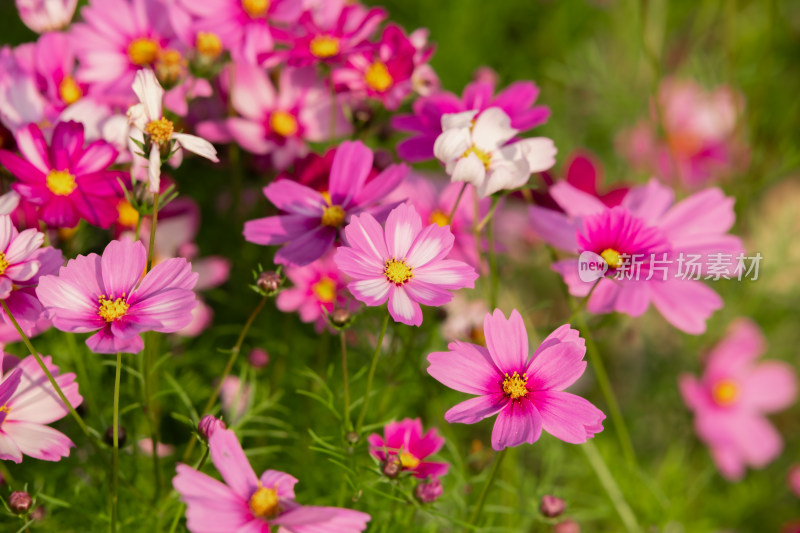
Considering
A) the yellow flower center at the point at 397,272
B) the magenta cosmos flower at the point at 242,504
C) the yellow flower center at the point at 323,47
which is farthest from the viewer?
the yellow flower center at the point at 323,47

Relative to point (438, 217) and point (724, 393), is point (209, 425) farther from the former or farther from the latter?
point (724, 393)

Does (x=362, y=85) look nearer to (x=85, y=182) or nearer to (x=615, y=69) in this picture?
(x=85, y=182)

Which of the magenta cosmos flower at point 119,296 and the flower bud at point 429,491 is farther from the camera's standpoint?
the flower bud at point 429,491

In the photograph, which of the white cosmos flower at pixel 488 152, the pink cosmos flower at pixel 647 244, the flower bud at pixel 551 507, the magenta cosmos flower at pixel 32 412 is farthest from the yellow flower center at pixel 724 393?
the magenta cosmos flower at pixel 32 412

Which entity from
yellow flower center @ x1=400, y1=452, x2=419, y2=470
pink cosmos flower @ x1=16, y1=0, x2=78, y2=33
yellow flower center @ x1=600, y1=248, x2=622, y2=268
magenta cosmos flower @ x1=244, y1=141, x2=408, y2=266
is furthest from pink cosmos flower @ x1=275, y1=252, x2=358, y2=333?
pink cosmos flower @ x1=16, y1=0, x2=78, y2=33

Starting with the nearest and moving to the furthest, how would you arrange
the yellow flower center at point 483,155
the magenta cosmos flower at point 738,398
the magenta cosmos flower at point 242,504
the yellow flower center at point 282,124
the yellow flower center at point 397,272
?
the magenta cosmos flower at point 242,504 → the yellow flower center at point 397,272 → the yellow flower center at point 483,155 → the yellow flower center at point 282,124 → the magenta cosmos flower at point 738,398

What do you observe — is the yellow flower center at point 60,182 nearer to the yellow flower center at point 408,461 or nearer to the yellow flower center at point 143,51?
the yellow flower center at point 143,51
